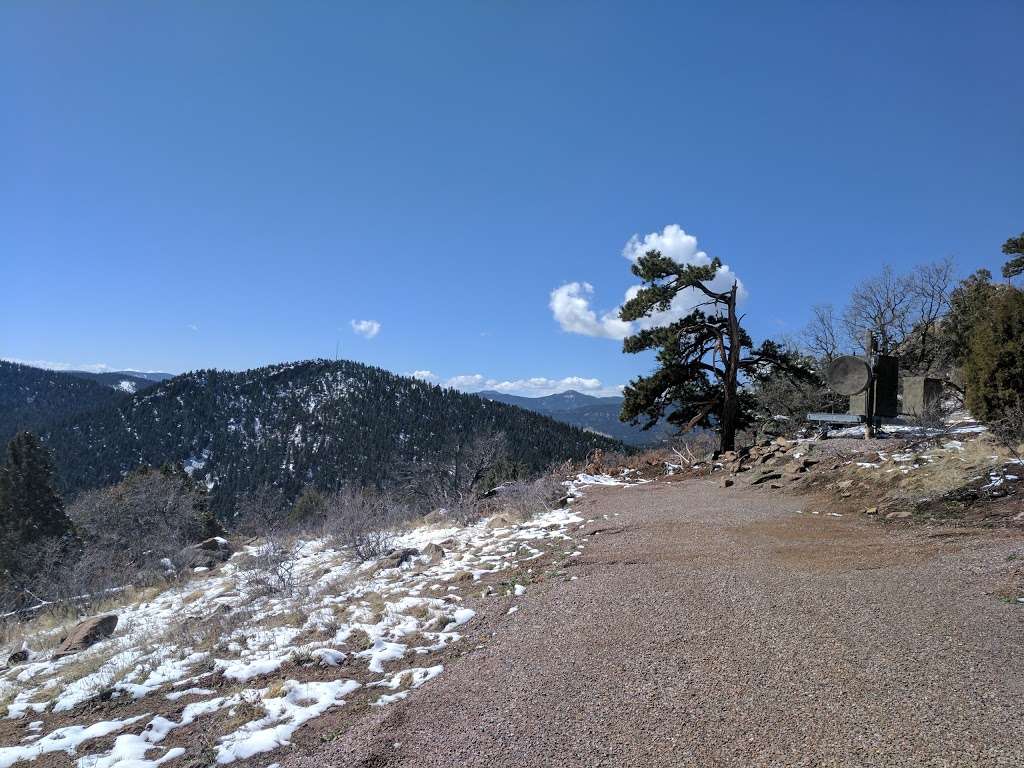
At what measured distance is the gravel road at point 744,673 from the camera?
8.47ft

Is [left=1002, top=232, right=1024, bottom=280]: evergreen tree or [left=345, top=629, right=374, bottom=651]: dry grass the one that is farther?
[left=1002, top=232, right=1024, bottom=280]: evergreen tree

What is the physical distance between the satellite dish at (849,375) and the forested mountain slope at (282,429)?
70969 millimetres

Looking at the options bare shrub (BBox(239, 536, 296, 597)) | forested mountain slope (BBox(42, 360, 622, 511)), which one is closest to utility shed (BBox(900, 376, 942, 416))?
bare shrub (BBox(239, 536, 296, 597))

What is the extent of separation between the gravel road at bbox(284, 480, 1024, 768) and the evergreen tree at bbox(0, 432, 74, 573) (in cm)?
3360

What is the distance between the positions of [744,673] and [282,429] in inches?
6288

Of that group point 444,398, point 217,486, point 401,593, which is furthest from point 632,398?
point 444,398

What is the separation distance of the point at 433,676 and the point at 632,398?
475 inches

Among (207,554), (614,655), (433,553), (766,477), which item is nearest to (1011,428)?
(766,477)

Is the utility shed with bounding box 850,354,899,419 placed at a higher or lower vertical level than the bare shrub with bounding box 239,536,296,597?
higher

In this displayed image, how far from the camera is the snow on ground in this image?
3.81m

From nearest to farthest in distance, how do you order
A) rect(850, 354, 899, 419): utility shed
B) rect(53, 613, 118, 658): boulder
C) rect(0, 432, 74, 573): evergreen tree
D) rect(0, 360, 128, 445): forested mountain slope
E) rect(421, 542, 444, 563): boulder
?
rect(53, 613, 118, 658): boulder < rect(421, 542, 444, 563): boulder < rect(850, 354, 899, 419): utility shed < rect(0, 432, 74, 573): evergreen tree < rect(0, 360, 128, 445): forested mountain slope

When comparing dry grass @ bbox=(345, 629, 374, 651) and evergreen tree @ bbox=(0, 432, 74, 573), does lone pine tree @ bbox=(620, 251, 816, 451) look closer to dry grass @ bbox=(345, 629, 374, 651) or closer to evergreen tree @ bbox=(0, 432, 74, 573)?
dry grass @ bbox=(345, 629, 374, 651)

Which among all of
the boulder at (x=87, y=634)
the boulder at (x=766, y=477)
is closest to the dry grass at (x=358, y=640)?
the boulder at (x=87, y=634)

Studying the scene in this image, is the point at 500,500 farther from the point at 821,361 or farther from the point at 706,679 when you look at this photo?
the point at 821,361
